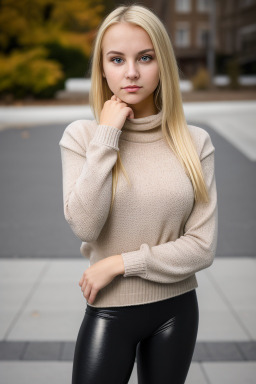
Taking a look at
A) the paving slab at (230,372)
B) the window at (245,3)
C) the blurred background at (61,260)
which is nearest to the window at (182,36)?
the window at (245,3)

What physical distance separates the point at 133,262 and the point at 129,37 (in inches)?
29.3

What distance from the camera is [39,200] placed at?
8156 mm

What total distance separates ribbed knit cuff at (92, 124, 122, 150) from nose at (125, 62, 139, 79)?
18 cm

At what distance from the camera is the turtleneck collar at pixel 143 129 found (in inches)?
80.6

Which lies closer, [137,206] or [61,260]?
[137,206]

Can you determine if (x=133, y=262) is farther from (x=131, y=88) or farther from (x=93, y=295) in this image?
(x=131, y=88)

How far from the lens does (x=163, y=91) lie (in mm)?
1953

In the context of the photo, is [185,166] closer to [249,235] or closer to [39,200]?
[249,235]

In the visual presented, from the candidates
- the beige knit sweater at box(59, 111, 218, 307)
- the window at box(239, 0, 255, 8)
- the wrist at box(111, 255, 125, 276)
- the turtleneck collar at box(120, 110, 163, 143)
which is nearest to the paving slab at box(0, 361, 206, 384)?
the beige knit sweater at box(59, 111, 218, 307)

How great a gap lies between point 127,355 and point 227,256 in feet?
12.9

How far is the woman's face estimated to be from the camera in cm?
190

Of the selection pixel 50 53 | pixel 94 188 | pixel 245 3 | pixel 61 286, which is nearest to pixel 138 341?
pixel 94 188

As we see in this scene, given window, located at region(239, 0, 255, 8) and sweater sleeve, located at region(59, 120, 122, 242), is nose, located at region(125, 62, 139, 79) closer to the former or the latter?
sweater sleeve, located at region(59, 120, 122, 242)

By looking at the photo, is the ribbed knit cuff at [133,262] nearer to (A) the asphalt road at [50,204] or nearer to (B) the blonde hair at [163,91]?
(B) the blonde hair at [163,91]
